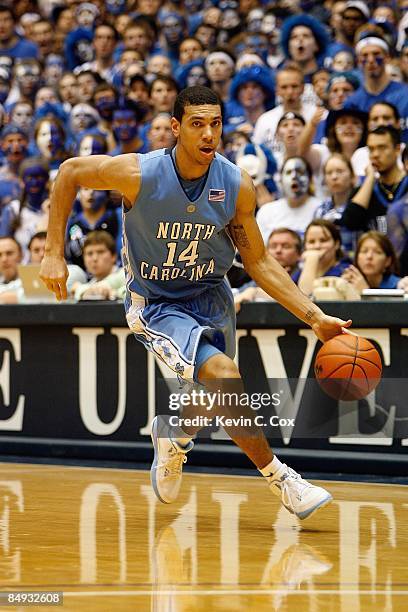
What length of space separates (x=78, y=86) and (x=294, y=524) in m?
9.09

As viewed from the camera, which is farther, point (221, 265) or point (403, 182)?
point (403, 182)

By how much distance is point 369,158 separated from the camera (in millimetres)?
9625

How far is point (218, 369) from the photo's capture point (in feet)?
18.3

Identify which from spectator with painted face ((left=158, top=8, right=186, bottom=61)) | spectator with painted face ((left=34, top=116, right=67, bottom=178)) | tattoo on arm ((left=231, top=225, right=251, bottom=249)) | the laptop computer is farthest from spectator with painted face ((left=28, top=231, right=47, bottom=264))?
spectator with painted face ((left=158, top=8, right=186, bottom=61))

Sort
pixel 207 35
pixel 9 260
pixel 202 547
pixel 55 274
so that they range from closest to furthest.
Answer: pixel 202 547, pixel 55 274, pixel 9 260, pixel 207 35

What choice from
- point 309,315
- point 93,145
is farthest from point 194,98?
point 93,145

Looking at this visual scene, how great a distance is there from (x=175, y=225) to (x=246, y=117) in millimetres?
6467

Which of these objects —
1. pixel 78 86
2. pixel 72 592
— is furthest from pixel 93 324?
pixel 78 86

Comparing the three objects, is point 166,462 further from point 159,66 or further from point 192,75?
point 159,66

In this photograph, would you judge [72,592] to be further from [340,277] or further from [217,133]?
[340,277]

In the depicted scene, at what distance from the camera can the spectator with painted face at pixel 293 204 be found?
10031 millimetres

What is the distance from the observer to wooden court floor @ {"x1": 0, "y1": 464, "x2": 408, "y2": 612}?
4227 millimetres

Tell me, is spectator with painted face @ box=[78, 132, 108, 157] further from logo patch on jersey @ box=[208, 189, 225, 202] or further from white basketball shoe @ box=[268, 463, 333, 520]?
white basketball shoe @ box=[268, 463, 333, 520]

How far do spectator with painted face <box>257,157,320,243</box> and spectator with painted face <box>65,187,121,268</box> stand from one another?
4.70ft
